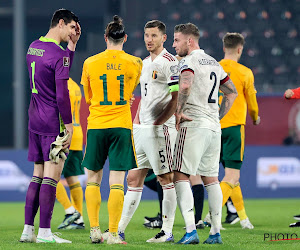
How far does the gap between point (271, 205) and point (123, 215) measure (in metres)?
5.96

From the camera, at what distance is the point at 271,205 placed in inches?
476

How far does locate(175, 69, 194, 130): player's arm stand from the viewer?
616 centimetres

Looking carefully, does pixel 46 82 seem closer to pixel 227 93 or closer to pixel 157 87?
pixel 157 87

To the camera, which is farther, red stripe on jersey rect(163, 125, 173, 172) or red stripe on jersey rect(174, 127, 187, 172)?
red stripe on jersey rect(163, 125, 173, 172)

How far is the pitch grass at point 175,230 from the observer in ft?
20.1

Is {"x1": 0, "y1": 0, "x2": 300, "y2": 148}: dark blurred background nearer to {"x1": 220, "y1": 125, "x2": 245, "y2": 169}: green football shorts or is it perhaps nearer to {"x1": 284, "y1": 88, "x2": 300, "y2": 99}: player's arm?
{"x1": 220, "y1": 125, "x2": 245, "y2": 169}: green football shorts

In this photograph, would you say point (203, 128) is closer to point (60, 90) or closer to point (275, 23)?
point (60, 90)

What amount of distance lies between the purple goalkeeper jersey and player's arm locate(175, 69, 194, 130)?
41.1 inches

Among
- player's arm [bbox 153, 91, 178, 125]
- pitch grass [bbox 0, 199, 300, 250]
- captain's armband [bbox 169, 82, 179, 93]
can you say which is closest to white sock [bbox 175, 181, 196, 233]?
pitch grass [bbox 0, 199, 300, 250]

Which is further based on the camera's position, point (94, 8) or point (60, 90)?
Answer: point (94, 8)

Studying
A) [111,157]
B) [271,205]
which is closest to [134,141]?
[111,157]

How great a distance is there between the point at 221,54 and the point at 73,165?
11.0 metres

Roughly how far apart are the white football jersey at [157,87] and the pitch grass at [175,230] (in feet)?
4.36

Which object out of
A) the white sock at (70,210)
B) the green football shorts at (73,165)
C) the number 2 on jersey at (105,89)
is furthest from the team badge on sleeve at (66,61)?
the white sock at (70,210)
